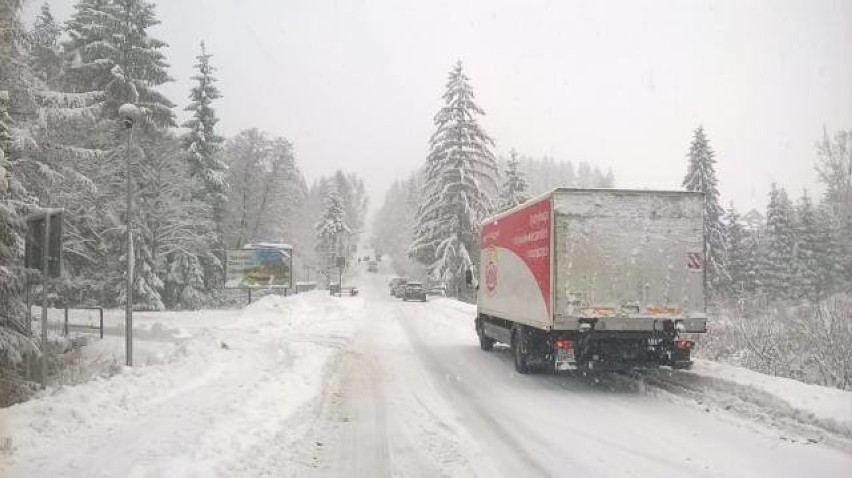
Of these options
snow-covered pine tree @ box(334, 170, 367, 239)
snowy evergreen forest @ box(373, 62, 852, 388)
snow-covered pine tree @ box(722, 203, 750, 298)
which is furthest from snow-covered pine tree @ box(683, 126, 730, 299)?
snow-covered pine tree @ box(334, 170, 367, 239)

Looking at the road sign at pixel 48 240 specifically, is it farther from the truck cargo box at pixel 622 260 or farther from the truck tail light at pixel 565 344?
the truck tail light at pixel 565 344

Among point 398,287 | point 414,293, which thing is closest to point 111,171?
point 414,293

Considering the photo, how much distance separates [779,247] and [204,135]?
41.5 metres

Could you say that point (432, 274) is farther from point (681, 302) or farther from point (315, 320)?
point (681, 302)

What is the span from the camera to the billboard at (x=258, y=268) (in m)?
32.4

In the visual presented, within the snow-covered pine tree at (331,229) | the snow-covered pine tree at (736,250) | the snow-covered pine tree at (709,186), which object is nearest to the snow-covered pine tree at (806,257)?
the snow-covered pine tree at (736,250)

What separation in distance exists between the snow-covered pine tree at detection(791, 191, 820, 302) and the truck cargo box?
43.2 meters

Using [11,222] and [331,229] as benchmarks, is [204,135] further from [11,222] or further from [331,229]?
[331,229]

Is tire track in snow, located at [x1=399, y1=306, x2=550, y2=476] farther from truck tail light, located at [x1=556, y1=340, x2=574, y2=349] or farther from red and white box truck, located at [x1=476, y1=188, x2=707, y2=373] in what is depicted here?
red and white box truck, located at [x1=476, y1=188, x2=707, y2=373]

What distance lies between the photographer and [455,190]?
41875 millimetres

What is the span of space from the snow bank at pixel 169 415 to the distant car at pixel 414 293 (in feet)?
111

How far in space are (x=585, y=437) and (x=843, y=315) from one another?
7769 millimetres

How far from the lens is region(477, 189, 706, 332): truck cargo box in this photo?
10.8 meters

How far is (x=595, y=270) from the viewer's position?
1081 cm
